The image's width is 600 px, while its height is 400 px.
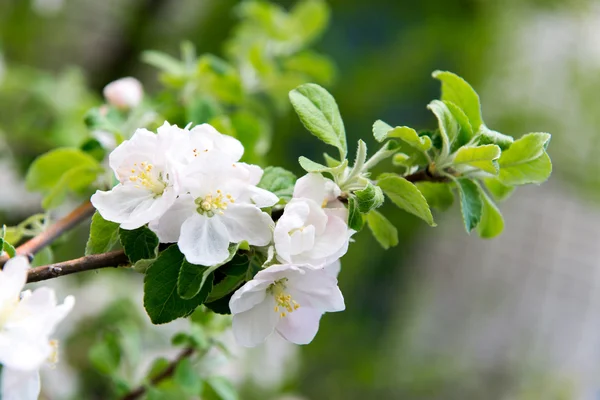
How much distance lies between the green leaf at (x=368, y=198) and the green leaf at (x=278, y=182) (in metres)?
0.05

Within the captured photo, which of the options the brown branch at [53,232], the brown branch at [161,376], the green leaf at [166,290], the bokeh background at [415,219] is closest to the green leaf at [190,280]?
the green leaf at [166,290]

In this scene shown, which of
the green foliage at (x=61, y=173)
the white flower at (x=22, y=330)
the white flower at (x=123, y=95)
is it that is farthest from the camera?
the white flower at (x=123, y=95)

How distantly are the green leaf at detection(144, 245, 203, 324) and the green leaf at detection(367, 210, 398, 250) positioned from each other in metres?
0.11

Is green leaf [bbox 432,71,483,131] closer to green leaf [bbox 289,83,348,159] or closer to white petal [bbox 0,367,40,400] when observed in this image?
green leaf [bbox 289,83,348,159]

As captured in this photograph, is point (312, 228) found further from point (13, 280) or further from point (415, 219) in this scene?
point (415, 219)

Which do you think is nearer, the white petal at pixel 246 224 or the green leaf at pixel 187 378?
the white petal at pixel 246 224

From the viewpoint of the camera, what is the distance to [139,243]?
12.7 inches

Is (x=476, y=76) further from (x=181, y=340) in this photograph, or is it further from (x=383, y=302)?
(x=181, y=340)

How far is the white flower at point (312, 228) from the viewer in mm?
306

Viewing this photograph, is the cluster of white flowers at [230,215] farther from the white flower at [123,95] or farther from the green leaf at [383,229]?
the white flower at [123,95]

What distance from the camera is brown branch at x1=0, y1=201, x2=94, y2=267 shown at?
398mm

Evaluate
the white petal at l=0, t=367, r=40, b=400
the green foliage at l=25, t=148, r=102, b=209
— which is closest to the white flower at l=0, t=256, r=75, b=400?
the white petal at l=0, t=367, r=40, b=400

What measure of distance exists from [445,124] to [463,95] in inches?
1.8

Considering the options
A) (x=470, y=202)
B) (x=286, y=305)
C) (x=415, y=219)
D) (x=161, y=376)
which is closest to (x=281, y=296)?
(x=286, y=305)
